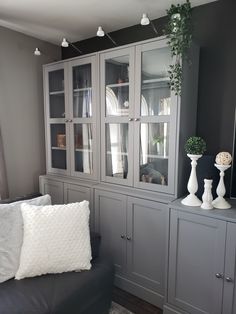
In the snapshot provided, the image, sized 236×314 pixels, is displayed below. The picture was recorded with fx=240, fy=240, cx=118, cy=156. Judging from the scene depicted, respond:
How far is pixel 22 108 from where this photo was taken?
258 cm

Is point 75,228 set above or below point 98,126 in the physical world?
below

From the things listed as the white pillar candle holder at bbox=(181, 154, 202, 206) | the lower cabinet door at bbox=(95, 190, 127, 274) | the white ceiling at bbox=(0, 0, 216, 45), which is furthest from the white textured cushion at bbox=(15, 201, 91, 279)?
the white ceiling at bbox=(0, 0, 216, 45)

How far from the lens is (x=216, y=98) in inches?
75.9

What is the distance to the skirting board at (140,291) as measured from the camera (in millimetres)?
1913

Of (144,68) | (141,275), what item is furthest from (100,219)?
(144,68)

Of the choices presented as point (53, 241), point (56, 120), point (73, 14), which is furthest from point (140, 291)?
point (73, 14)

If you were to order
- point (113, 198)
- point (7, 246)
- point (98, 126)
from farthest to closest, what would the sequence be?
point (98, 126), point (113, 198), point (7, 246)

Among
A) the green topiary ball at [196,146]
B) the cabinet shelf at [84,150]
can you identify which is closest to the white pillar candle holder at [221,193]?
the green topiary ball at [196,146]

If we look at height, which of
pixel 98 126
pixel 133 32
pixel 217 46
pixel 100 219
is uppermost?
pixel 133 32

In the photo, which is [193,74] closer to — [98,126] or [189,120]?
[189,120]

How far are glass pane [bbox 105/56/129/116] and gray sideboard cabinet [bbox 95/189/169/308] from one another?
2.42 feet

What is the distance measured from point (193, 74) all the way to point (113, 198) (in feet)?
3.98

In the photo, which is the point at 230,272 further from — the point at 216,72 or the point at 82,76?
the point at 82,76

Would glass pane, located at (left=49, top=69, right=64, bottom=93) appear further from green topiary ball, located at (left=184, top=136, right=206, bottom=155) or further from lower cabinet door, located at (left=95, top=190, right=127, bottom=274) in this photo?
green topiary ball, located at (left=184, top=136, right=206, bottom=155)
